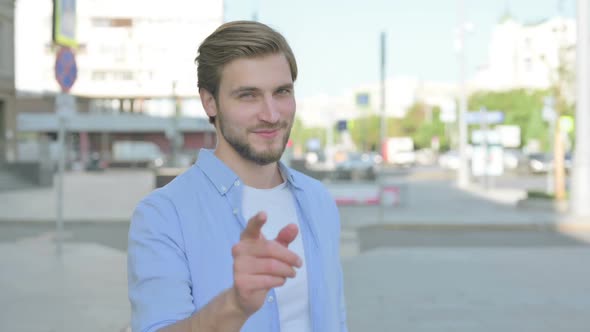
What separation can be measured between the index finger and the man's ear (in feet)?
2.51

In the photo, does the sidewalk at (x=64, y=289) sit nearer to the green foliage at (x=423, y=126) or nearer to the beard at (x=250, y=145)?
the beard at (x=250, y=145)

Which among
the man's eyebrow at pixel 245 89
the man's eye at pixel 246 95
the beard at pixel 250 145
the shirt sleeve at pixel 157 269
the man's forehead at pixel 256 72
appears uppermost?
the man's forehead at pixel 256 72

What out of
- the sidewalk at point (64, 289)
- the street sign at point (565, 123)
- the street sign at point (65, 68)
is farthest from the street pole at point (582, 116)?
the street sign at point (65, 68)

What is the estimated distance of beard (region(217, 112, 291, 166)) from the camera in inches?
87.4

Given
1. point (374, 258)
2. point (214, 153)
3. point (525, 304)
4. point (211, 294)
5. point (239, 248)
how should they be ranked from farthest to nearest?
1. point (374, 258)
2. point (525, 304)
3. point (214, 153)
4. point (211, 294)
5. point (239, 248)

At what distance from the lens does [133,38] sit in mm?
80562

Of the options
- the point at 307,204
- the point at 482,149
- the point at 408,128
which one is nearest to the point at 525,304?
the point at 307,204

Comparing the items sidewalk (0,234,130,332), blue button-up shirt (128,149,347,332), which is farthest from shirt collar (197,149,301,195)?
sidewalk (0,234,130,332)

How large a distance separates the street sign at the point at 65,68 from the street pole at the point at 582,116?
10399 mm

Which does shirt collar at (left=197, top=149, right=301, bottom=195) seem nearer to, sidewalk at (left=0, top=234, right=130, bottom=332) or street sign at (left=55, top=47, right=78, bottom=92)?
sidewalk at (left=0, top=234, right=130, bottom=332)

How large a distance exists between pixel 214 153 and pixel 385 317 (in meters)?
5.60

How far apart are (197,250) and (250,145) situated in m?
0.30

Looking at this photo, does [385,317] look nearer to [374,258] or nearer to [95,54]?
[374,258]

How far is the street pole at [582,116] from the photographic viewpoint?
18375mm
